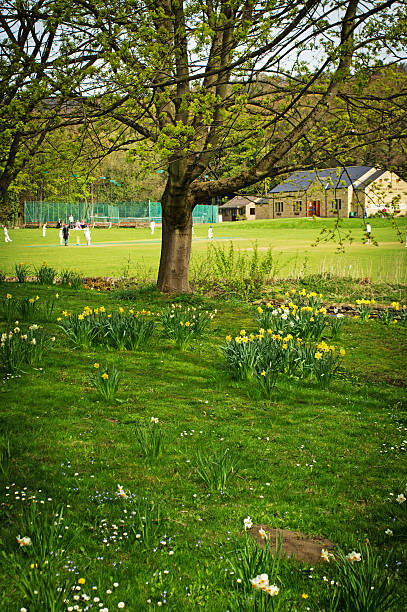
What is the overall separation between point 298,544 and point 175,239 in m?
7.86

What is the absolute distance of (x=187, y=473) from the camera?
3.40 m

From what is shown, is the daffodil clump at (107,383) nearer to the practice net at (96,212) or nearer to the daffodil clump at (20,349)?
the daffodil clump at (20,349)

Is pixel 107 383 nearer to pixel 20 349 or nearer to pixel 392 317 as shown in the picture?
pixel 20 349

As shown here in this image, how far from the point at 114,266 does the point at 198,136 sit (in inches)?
415

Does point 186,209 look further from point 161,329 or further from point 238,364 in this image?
point 238,364

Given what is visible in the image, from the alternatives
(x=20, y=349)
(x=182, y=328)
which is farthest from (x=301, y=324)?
(x=20, y=349)

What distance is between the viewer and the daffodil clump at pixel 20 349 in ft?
16.9

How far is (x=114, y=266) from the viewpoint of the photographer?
59.0ft

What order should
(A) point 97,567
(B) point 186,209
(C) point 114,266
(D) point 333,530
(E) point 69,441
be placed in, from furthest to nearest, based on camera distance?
1. (C) point 114,266
2. (B) point 186,209
3. (E) point 69,441
4. (D) point 333,530
5. (A) point 97,567

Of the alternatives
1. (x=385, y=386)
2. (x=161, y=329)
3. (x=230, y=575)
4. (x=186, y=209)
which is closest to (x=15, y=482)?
(x=230, y=575)

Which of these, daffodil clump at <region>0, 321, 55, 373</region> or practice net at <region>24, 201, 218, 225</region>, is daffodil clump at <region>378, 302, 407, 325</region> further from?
practice net at <region>24, 201, 218, 225</region>

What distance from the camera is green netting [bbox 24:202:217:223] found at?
57.3 metres

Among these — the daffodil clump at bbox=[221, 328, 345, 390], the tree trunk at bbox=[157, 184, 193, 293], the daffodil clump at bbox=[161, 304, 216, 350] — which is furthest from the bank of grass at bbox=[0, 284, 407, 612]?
→ the tree trunk at bbox=[157, 184, 193, 293]

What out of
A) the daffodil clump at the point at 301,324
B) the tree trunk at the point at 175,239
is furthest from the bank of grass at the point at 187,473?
the tree trunk at the point at 175,239
